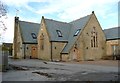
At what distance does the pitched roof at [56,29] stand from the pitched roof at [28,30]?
7478 millimetres

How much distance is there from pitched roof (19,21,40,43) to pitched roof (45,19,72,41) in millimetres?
7478

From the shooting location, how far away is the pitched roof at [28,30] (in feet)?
154

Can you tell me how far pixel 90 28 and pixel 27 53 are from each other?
51.6 ft

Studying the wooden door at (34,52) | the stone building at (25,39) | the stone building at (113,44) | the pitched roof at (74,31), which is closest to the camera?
the pitched roof at (74,31)

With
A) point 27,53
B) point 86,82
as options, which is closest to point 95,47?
point 27,53

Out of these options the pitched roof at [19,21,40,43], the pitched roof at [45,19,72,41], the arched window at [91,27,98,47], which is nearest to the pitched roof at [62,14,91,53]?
the pitched roof at [45,19,72,41]

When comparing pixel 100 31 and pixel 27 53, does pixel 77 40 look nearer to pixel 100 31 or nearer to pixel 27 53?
pixel 100 31

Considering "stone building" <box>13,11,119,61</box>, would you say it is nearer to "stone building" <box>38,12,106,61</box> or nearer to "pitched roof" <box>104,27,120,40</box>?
"stone building" <box>38,12,106,61</box>

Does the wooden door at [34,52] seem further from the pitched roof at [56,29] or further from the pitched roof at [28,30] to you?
the pitched roof at [56,29]

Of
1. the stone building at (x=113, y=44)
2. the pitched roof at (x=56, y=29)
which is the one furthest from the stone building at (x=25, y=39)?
the stone building at (x=113, y=44)

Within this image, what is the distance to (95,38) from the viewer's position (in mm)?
39875

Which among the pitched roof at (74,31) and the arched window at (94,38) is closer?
the pitched roof at (74,31)

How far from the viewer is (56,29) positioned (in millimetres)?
41406

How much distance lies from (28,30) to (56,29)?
33.1ft
